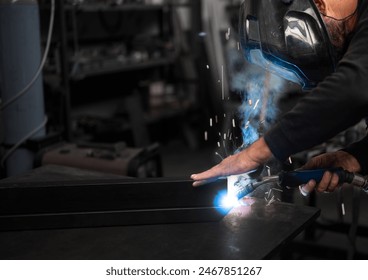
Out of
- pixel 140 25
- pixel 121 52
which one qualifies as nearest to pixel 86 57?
pixel 121 52

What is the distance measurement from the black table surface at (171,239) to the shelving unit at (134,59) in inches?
Result: 106

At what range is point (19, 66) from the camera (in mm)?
2078

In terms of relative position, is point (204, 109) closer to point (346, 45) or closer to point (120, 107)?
point (120, 107)

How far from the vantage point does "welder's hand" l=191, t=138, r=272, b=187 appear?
1248mm

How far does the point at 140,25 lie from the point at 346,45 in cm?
429

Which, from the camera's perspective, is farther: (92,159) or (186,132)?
(186,132)

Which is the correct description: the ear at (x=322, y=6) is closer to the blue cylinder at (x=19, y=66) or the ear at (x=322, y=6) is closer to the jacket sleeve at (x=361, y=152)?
the jacket sleeve at (x=361, y=152)

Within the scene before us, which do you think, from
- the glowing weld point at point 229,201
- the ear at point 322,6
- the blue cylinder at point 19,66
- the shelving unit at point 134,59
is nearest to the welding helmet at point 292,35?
the ear at point 322,6

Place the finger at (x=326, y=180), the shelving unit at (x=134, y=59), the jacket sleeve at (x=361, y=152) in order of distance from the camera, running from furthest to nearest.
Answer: the shelving unit at (x=134, y=59) < the jacket sleeve at (x=361, y=152) < the finger at (x=326, y=180)

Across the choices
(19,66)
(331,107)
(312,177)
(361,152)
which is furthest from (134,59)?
(331,107)

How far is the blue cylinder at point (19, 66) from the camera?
2.04 meters

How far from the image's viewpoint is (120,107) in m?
4.88

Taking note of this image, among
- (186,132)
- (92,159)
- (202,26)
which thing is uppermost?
(202,26)

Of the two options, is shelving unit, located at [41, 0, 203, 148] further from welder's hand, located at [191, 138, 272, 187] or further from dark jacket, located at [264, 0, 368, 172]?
dark jacket, located at [264, 0, 368, 172]
